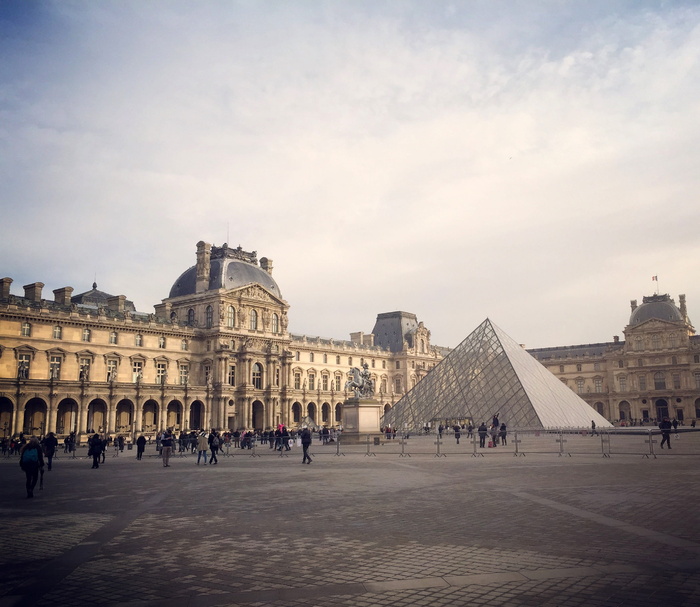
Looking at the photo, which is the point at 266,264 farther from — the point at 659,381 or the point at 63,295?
the point at 659,381

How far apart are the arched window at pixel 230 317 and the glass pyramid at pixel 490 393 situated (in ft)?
73.5

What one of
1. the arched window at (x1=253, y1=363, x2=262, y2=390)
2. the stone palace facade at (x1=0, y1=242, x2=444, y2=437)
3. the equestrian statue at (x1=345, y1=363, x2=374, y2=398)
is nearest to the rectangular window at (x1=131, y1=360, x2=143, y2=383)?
the stone palace facade at (x1=0, y1=242, x2=444, y2=437)

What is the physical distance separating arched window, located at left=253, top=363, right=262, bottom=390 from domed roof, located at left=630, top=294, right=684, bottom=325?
178 feet

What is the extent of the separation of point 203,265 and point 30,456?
174 ft

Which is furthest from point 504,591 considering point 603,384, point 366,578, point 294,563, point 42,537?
point 603,384

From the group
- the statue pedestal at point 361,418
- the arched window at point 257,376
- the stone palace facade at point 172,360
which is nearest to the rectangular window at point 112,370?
the stone palace facade at point 172,360

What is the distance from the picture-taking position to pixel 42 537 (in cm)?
891

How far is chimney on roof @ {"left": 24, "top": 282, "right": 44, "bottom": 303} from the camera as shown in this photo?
52497 mm

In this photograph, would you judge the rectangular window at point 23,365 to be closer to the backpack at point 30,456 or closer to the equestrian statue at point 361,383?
the equestrian statue at point 361,383

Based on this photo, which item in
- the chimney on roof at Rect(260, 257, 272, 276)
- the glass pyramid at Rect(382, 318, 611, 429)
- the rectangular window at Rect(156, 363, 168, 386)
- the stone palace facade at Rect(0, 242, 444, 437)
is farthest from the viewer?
the chimney on roof at Rect(260, 257, 272, 276)

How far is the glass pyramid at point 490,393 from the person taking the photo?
137 ft

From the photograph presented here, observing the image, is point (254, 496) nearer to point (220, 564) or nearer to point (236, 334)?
point (220, 564)

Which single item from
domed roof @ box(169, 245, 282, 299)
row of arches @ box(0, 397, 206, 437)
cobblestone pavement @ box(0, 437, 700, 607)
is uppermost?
domed roof @ box(169, 245, 282, 299)

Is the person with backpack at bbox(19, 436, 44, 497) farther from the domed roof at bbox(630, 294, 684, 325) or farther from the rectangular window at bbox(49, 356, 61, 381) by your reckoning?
the domed roof at bbox(630, 294, 684, 325)
